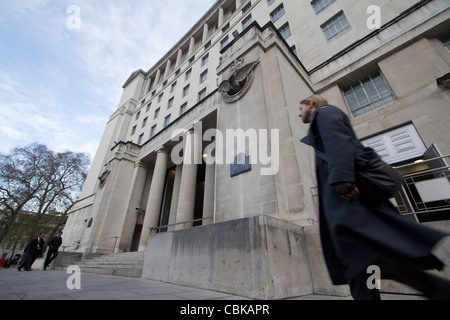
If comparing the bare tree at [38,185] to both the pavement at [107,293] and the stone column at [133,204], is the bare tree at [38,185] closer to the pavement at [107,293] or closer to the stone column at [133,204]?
the stone column at [133,204]

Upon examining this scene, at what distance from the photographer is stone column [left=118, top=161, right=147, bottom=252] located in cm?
1541

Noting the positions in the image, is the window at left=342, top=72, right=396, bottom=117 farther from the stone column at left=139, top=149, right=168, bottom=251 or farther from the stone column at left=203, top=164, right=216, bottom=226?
the stone column at left=139, top=149, right=168, bottom=251

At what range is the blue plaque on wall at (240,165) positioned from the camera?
705cm

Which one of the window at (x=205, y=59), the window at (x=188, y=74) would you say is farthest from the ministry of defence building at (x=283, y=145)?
the window at (x=188, y=74)

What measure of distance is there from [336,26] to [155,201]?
1732 centimetres

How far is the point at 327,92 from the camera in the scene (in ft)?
36.9

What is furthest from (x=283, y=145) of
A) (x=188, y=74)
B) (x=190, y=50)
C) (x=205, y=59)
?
(x=190, y=50)

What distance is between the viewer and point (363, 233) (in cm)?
137

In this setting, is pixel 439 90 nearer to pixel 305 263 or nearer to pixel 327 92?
pixel 327 92

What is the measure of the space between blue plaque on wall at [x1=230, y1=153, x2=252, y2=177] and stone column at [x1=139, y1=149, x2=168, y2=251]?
9307 mm

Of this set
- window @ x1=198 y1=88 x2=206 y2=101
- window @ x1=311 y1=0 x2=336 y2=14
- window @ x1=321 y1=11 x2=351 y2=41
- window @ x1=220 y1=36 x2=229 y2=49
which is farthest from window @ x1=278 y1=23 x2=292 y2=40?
window @ x1=198 y1=88 x2=206 y2=101
